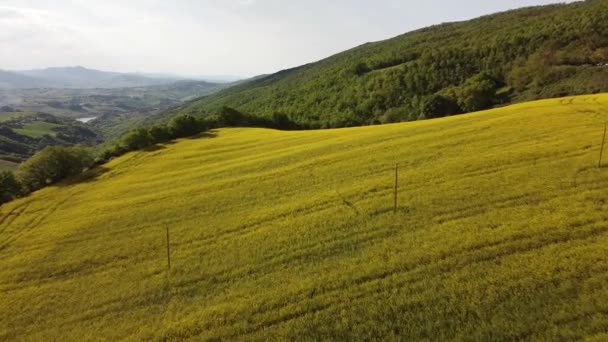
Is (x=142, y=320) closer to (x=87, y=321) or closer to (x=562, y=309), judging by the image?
(x=87, y=321)

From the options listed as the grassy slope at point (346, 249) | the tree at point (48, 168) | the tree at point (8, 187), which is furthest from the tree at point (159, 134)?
the grassy slope at point (346, 249)

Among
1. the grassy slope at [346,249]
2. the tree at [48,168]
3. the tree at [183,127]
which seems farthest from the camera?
the tree at [183,127]

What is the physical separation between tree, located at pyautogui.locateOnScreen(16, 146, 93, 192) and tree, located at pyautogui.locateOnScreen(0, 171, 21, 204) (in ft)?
5.58

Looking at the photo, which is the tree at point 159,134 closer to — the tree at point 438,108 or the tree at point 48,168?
the tree at point 48,168

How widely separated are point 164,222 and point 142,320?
517 inches

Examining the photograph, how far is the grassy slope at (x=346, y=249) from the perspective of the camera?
628 inches

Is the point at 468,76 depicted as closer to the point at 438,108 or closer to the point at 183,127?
the point at 438,108

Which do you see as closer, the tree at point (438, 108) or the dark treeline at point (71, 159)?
the dark treeline at point (71, 159)

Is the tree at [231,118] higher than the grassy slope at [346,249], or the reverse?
the tree at [231,118]

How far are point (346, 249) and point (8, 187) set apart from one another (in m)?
45.1

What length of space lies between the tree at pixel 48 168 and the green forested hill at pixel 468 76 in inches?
2641

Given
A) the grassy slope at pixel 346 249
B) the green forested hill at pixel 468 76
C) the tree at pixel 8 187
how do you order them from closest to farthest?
the grassy slope at pixel 346 249 → the tree at pixel 8 187 → the green forested hill at pixel 468 76

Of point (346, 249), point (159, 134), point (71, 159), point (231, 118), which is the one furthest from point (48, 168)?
point (346, 249)

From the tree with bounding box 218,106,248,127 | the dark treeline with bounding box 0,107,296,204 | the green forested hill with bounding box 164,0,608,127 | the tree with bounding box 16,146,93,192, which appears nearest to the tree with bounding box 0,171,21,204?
the dark treeline with bounding box 0,107,296,204
